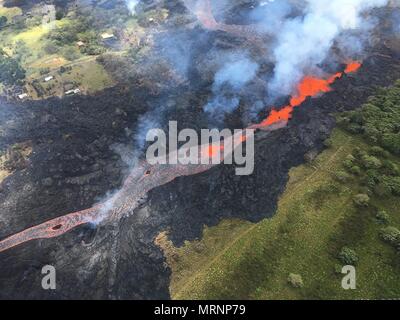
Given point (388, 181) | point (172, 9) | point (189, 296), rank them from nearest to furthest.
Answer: point (189, 296) < point (388, 181) < point (172, 9)

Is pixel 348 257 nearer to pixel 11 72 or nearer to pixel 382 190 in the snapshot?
pixel 382 190

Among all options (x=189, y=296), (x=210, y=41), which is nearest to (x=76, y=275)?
(x=189, y=296)

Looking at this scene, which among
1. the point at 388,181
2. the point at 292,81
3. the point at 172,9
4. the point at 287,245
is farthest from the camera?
the point at 172,9

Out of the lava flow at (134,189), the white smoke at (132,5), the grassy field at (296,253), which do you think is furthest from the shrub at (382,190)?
the white smoke at (132,5)

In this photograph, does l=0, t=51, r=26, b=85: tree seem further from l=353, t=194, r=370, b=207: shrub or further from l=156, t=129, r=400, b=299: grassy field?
l=353, t=194, r=370, b=207: shrub

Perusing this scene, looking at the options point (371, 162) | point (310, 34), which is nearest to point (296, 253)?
point (371, 162)

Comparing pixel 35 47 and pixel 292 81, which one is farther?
pixel 35 47

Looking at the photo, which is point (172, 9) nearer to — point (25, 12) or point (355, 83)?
point (25, 12)
